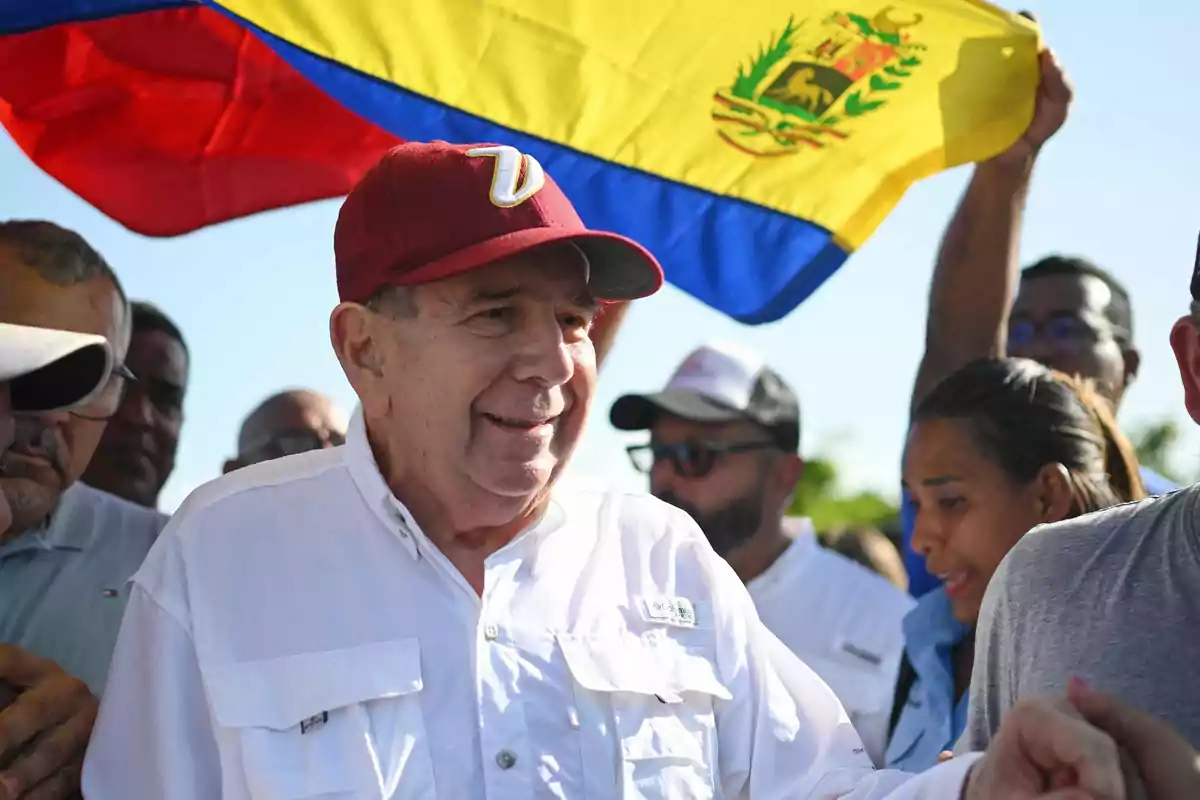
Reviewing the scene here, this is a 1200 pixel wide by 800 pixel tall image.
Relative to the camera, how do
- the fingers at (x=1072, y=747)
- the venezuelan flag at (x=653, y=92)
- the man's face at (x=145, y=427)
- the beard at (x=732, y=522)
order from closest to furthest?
the fingers at (x=1072, y=747)
the venezuelan flag at (x=653, y=92)
the man's face at (x=145, y=427)
the beard at (x=732, y=522)

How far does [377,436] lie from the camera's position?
2.97m

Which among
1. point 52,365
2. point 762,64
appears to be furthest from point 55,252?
point 762,64

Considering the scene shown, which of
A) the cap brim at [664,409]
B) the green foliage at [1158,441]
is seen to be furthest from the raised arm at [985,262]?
the green foliage at [1158,441]

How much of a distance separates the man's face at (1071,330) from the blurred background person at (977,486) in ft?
3.50

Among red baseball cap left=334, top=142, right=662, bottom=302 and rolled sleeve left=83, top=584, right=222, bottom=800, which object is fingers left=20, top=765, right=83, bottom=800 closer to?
rolled sleeve left=83, top=584, right=222, bottom=800

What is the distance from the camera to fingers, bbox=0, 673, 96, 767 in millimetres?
2611

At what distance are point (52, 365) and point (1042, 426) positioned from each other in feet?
6.99

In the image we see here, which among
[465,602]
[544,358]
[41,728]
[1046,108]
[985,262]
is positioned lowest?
[41,728]

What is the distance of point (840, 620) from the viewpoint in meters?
4.96

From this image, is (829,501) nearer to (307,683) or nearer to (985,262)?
(985,262)

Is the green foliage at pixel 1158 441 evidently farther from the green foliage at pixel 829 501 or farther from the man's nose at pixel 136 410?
the man's nose at pixel 136 410

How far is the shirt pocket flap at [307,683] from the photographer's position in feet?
8.61

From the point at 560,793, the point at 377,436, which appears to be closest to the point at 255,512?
the point at 377,436

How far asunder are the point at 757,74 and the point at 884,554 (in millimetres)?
3384
